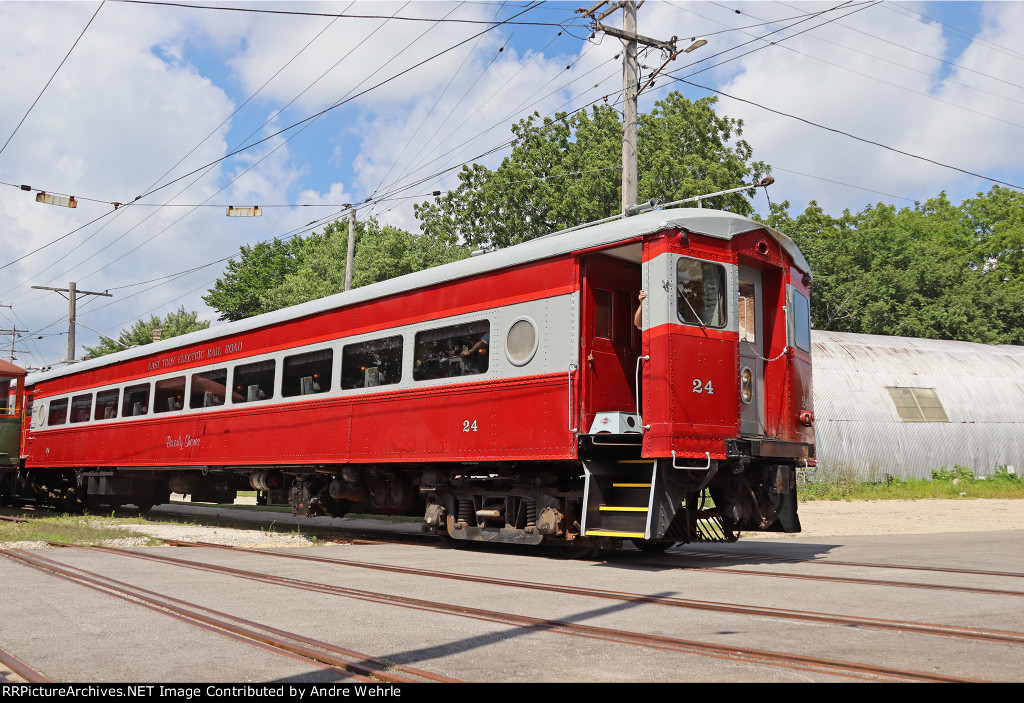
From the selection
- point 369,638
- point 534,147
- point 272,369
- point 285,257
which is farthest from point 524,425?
point 285,257

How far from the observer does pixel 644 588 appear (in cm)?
789

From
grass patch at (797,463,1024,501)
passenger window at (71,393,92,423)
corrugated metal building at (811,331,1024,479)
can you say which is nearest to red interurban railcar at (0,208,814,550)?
passenger window at (71,393,92,423)

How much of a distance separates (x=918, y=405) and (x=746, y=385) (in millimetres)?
18349

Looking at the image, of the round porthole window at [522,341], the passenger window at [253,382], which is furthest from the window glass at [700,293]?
the passenger window at [253,382]

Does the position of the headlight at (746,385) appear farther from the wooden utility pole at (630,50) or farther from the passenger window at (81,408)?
the passenger window at (81,408)

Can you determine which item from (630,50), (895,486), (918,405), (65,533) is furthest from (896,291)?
(65,533)

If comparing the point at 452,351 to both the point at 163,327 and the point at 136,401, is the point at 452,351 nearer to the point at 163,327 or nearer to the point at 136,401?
the point at 136,401

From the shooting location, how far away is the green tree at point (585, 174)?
40.0 meters

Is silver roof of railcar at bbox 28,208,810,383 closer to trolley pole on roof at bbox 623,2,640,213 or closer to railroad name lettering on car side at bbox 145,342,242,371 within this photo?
railroad name lettering on car side at bbox 145,342,242,371

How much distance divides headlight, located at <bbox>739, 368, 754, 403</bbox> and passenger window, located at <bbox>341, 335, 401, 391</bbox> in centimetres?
450

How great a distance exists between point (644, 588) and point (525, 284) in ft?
13.4

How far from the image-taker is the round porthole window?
10.4 m

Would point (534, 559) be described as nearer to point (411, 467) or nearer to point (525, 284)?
point (411, 467)

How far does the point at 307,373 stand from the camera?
1380 centimetres
